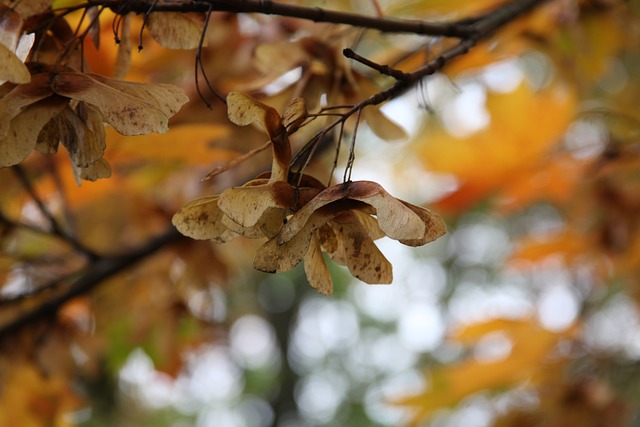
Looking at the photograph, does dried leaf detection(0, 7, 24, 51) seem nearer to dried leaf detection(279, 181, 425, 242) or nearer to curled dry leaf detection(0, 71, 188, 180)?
curled dry leaf detection(0, 71, 188, 180)

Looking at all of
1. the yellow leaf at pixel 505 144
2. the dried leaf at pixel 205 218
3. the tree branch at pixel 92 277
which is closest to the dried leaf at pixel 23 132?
the dried leaf at pixel 205 218

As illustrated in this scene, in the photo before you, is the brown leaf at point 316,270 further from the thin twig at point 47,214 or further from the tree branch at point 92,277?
the tree branch at point 92,277

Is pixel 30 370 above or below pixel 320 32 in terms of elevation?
below

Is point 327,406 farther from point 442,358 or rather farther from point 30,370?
point 30,370

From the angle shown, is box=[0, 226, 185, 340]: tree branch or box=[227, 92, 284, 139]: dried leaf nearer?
box=[227, 92, 284, 139]: dried leaf

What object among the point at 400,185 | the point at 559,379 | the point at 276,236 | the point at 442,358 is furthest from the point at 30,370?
the point at 442,358

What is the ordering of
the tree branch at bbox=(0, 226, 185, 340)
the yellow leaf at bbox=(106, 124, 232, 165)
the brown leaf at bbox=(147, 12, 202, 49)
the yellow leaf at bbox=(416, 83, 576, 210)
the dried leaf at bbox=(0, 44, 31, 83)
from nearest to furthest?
1. the dried leaf at bbox=(0, 44, 31, 83)
2. the brown leaf at bbox=(147, 12, 202, 49)
3. the yellow leaf at bbox=(106, 124, 232, 165)
4. the tree branch at bbox=(0, 226, 185, 340)
5. the yellow leaf at bbox=(416, 83, 576, 210)

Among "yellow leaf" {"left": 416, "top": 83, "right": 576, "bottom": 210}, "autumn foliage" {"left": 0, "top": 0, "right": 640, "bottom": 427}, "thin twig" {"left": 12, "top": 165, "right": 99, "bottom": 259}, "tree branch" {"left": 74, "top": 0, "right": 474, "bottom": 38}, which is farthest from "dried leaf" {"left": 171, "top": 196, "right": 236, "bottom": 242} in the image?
"yellow leaf" {"left": 416, "top": 83, "right": 576, "bottom": 210}
